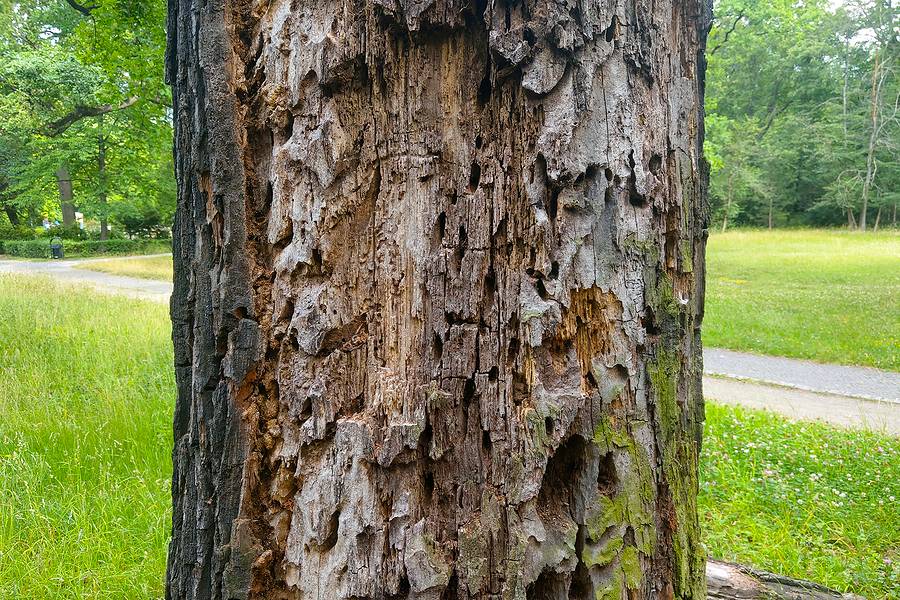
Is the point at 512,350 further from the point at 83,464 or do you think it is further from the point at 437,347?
the point at 83,464

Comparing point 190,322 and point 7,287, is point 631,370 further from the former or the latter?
point 7,287

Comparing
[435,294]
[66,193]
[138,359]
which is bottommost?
[138,359]

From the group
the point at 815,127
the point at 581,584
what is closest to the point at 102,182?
the point at 581,584

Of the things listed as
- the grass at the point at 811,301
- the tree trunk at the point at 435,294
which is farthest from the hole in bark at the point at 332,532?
the grass at the point at 811,301

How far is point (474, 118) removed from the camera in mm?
1351

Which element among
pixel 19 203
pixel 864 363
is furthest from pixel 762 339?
pixel 19 203

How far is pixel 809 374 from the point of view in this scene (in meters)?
8.72

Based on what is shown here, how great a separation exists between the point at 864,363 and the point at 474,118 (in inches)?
403

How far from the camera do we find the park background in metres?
3.13

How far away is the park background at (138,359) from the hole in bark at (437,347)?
2.19 metres

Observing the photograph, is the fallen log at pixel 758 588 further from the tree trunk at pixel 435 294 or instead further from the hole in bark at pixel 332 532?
the hole in bark at pixel 332 532

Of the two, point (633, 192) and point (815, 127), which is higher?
point (815, 127)

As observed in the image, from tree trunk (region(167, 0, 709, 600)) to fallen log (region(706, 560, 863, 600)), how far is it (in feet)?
3.63

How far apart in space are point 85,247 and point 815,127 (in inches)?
1765
